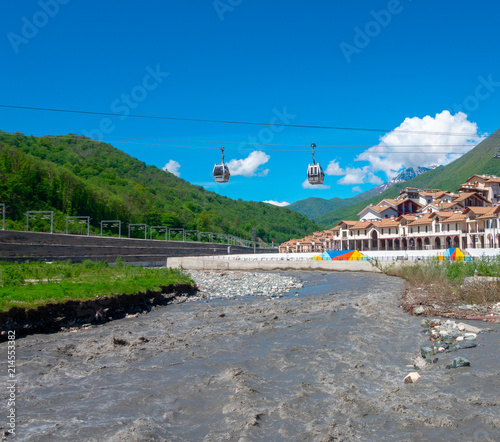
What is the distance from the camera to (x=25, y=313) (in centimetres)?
1307

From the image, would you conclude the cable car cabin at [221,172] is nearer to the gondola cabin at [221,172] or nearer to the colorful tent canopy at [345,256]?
the gondola cabin at [221,172]

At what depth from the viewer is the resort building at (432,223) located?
56869 millimetres

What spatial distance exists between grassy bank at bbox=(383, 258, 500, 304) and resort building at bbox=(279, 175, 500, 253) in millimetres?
29762

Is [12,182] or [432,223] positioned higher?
[12,182]

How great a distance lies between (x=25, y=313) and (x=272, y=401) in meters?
9.34

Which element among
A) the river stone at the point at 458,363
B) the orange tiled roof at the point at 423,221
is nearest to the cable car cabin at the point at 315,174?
the river stone at the point at 458,363

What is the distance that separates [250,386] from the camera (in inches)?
326

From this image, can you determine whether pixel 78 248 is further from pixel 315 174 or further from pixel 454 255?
pixel 454 255

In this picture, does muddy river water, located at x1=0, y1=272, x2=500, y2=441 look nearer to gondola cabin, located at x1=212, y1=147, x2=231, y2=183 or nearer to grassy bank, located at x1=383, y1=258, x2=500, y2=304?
grassy bank, located at x1=383, y1=258, x2=500, y2=304

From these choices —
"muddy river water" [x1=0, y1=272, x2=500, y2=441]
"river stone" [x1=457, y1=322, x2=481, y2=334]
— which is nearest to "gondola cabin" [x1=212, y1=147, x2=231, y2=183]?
"muddy river water" [x1=0, y1=272, x2=500, y2=441]

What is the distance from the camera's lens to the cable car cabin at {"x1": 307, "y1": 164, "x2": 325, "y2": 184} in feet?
62.0

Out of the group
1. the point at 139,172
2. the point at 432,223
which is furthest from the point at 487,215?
the point at 139,172

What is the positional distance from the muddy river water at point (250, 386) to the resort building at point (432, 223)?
4905 centimetres

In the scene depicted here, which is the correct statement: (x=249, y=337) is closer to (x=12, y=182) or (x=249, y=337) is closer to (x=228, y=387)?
Answer: (x=228, y=387)
